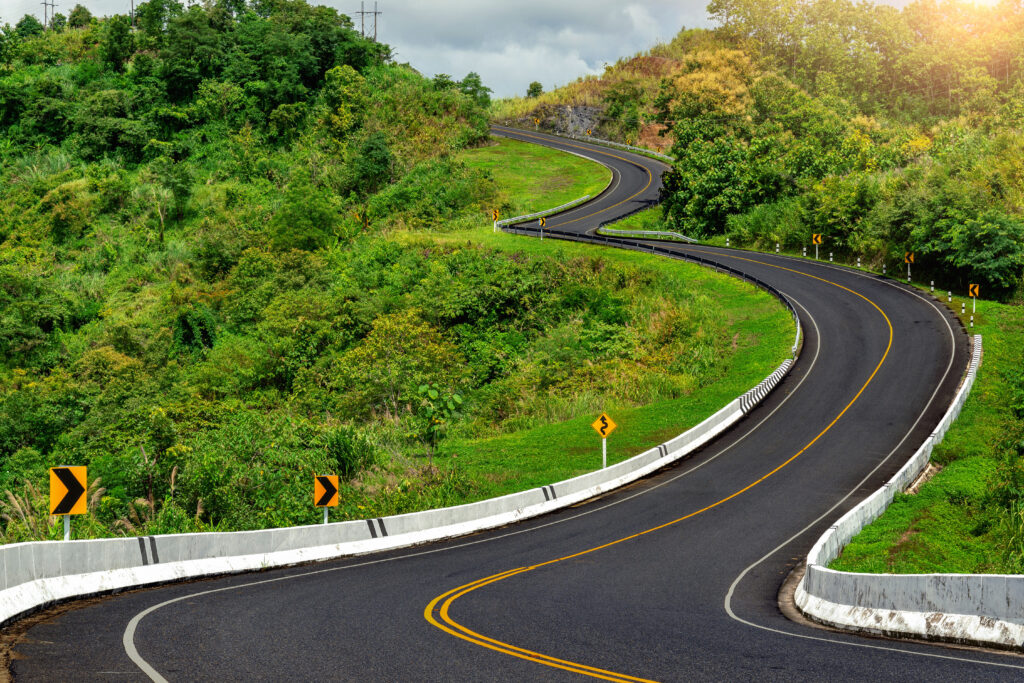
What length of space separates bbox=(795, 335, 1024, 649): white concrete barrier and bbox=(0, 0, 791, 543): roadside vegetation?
43.9ft

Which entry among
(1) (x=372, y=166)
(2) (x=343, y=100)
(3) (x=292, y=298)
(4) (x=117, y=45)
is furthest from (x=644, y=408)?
(4) (x=117, y=45)

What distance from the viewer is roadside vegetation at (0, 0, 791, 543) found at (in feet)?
92.6

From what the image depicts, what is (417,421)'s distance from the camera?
38.2 m

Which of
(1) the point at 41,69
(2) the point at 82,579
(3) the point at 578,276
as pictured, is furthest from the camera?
(1) the point at 41,69

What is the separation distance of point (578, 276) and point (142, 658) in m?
45.6

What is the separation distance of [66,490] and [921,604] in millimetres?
13433

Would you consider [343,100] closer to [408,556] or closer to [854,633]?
[408,556]

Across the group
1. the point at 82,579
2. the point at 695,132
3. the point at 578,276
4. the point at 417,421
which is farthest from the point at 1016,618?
the point at 695,132

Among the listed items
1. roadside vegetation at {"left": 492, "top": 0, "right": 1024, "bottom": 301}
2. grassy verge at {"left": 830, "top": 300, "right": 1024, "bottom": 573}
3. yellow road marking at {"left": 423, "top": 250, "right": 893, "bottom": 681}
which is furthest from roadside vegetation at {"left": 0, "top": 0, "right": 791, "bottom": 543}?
roadside vegetation at {"left": 492, "top": 0, "right": 1024, "bottom": 301}

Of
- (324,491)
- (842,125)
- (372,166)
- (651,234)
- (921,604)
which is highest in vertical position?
(842,125)

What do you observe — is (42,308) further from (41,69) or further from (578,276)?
(41,69)

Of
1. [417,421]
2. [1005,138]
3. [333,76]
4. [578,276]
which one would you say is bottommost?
[417,421]

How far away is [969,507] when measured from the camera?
22.5 meters

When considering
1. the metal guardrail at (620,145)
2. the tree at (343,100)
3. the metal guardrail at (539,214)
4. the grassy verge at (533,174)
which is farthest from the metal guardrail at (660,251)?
the metal guardrail at (620,145)
